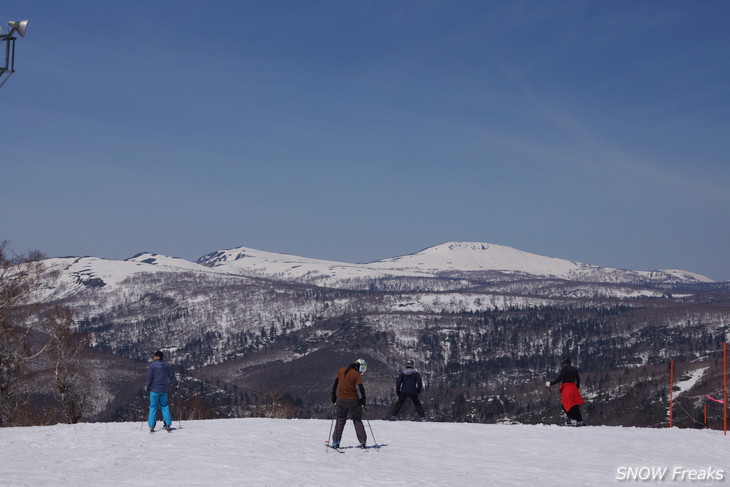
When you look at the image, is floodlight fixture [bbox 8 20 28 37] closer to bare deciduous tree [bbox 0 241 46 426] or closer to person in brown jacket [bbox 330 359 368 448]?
person in brown jacket [bbox 330 359 368 448]

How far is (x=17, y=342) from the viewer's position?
166 ft

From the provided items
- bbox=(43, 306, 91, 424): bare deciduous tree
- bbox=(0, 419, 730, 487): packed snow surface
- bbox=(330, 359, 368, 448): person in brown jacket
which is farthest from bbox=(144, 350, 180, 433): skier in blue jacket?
bbox=(43, 306, 91, 424): bare deciduous tree

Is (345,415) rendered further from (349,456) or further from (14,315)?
(14,315)

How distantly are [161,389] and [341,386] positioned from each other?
7195mm

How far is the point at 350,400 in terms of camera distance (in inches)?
815

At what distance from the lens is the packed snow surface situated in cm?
1692

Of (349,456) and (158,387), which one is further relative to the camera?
(158,387)

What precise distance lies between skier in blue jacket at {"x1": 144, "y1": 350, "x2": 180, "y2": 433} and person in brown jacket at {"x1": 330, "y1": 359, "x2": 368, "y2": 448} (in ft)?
21.6

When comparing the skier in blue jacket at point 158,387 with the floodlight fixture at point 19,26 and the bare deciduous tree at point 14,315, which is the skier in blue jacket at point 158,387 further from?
the bare deciduous tree at point 14,315

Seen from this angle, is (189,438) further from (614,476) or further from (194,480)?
(614,476)

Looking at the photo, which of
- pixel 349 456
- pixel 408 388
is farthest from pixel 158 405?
pixel 408 388

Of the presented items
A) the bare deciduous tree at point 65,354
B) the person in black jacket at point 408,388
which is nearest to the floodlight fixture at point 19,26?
the person in black jacket at point 408,388

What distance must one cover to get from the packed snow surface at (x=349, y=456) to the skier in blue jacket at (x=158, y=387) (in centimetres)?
54

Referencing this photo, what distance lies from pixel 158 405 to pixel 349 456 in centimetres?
827
